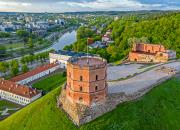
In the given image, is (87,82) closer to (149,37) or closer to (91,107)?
(91,107)

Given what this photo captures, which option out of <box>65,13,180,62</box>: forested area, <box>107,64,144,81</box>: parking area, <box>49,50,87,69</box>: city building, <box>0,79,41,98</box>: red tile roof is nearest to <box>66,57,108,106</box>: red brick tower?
<box>107,64,144,81</box>: parking area

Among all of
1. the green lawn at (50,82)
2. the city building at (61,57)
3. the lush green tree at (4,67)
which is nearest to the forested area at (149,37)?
the city building at (61,57)

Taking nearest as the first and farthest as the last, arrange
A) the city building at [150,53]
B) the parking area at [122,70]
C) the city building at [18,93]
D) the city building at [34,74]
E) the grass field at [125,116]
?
the grass field at [125,116] → the parking area at [122,70] → the city building at [18,93] → the city building at [150,53] → the city building at [34,74]

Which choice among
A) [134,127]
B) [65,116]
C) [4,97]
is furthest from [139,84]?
[4,97]

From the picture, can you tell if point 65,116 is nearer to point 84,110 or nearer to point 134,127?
point 84,110

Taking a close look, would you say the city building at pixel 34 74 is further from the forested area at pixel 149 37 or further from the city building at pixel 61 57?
the forested area at pixel 149 37

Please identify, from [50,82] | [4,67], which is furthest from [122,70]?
[4,67]
